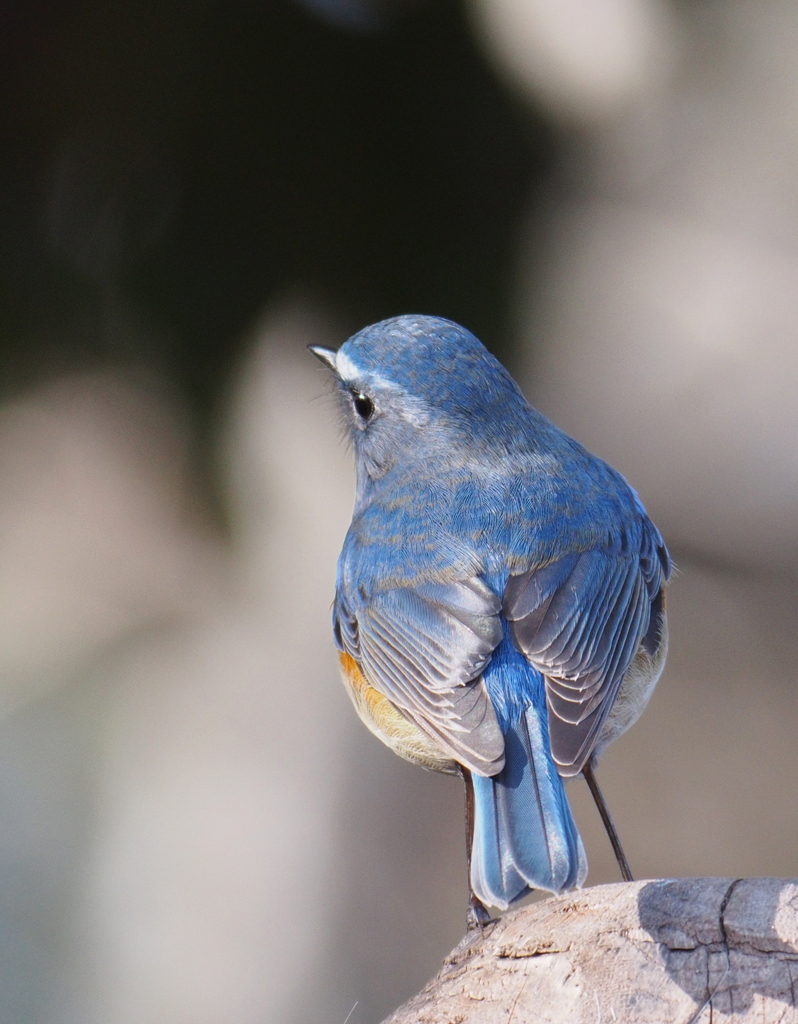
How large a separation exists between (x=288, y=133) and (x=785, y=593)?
11.6 feet

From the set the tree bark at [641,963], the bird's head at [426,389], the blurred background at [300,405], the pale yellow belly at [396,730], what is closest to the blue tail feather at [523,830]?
the tree bark at [641,963]

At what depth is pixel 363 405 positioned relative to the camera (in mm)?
3658

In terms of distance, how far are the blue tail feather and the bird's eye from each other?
4.38 feet

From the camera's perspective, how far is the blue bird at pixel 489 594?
2.56 metres

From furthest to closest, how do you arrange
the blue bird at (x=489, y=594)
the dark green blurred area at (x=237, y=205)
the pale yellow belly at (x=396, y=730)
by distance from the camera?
1. the dark green blurred area at (x=237, y=205)
2. the pale yellow belly at (x=396, y=730)
3. the blue bird at (x=489, y=594)

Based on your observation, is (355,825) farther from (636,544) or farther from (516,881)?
(516,881)

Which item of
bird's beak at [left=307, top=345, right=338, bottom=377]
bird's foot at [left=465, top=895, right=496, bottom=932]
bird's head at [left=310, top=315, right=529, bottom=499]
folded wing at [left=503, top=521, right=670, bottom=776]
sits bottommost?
bird's foot at [left=465, top=895, right=496, bottom=932]

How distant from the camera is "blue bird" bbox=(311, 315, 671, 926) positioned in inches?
101

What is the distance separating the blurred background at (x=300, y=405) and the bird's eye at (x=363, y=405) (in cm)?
219

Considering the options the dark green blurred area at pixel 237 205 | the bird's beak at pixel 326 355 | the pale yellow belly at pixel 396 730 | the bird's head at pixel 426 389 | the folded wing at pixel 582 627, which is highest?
the dark green blurred area at pixel 237 205

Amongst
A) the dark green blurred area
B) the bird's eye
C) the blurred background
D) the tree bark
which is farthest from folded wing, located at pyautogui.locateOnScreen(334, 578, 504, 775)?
the dark green blurred area

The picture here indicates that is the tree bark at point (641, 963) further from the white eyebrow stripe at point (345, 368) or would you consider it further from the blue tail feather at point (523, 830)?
the white eyebrow stripe at point (345, 368)

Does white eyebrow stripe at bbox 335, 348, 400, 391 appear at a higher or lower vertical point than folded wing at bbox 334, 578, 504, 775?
higher

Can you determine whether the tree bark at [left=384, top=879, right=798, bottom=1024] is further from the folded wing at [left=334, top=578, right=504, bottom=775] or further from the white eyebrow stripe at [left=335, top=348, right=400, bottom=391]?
the white eyebrow stripe at [left=335, top=348, right=400, bottom=391]
